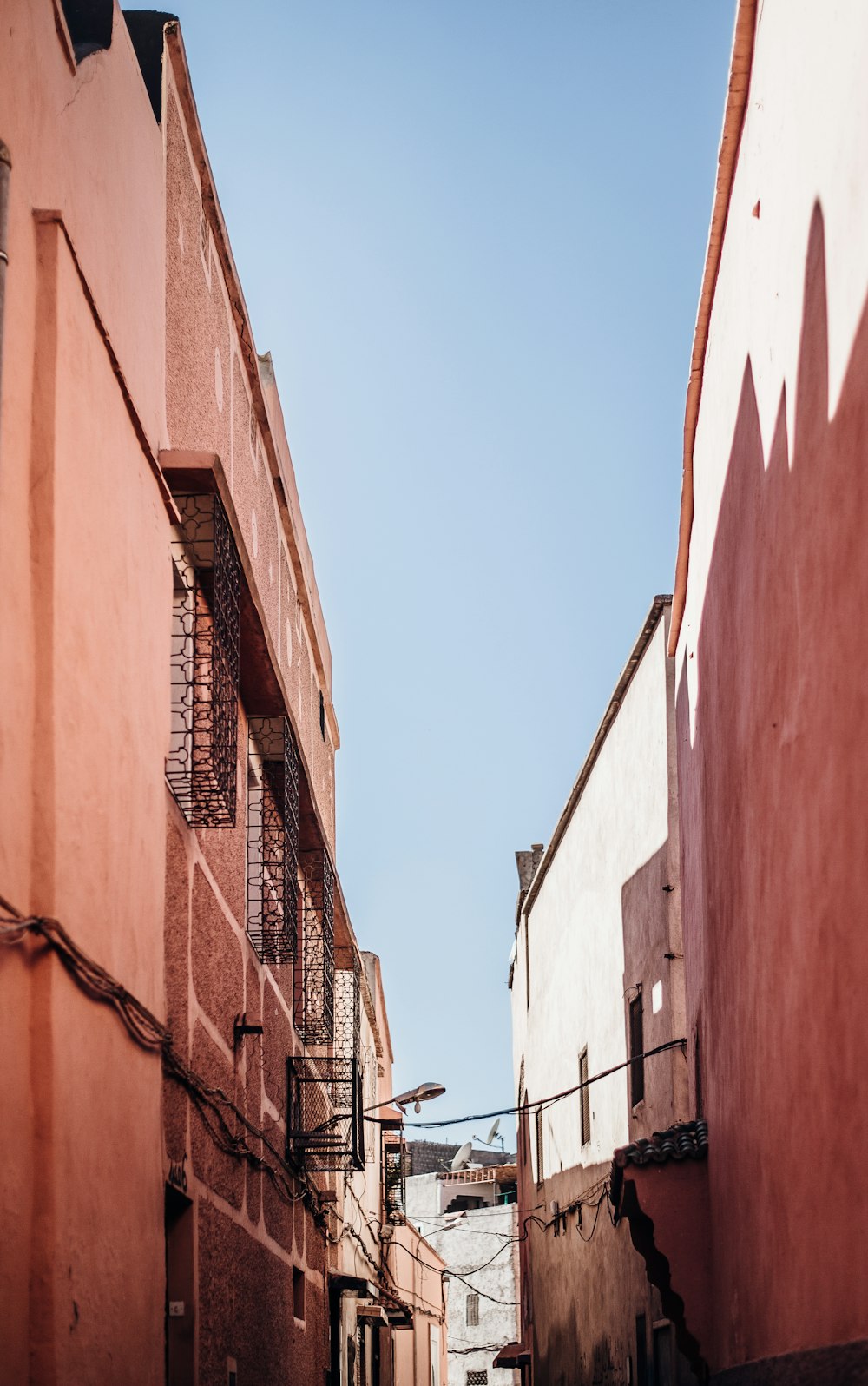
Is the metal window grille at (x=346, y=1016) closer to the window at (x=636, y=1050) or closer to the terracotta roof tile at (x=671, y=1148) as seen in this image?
the window at (x=636, y=1050)

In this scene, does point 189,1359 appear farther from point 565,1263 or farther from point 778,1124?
point 565,1263

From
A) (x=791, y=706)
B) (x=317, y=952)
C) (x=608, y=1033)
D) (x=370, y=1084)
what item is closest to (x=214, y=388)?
(x=791, y=706)

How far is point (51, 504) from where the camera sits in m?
5.39

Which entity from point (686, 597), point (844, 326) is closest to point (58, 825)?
point (844, 326)

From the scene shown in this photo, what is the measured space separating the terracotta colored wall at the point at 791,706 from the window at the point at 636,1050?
14.9 ft

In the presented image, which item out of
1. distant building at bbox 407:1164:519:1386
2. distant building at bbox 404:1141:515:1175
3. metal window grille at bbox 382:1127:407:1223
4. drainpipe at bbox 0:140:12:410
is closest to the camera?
drainpipe at bbox 0:140:12:410

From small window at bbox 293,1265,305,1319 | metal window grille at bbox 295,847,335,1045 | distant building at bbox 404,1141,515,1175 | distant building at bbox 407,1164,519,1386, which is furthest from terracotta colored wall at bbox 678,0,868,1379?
distant building at bbox 404,1141,515,1175

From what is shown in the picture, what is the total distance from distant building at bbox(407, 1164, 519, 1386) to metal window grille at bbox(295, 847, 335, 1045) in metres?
32.7

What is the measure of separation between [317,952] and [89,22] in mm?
9321

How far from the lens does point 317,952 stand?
48.3ft

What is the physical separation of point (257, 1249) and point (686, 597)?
18.4ft

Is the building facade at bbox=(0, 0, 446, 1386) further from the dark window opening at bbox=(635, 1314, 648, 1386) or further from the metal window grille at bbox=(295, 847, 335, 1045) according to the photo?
the dark window opening at bbox=(635, 1314, 648, 1386)

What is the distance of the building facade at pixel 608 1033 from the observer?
44.9ft

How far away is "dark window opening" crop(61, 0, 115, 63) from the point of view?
6.76m
